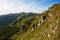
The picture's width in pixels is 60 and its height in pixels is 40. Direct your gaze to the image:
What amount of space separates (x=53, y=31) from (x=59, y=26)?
19.8ft

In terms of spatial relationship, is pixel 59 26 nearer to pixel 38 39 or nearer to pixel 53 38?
pixel 53 38

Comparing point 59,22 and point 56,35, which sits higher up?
point 59,22

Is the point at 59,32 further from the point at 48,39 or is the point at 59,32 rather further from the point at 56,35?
the point at 48,39

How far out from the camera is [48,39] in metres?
112

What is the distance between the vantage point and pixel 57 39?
98438 millimetres

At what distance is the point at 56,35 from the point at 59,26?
33.0ft

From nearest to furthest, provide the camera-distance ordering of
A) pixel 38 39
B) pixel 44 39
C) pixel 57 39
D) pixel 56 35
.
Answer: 1. pixel 57 39
2. pixel 56 35
3. pixel 44 39
4. pixel 38 39

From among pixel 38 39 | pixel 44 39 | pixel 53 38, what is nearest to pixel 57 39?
pixel 53 38

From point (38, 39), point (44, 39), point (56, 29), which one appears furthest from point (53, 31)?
point (38, 39)

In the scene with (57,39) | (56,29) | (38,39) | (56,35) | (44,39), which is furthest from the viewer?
(38,39)

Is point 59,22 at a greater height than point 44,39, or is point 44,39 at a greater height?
point 59,22

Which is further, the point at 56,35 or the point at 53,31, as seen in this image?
the point at 53,31

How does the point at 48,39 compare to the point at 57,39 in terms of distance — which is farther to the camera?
the point at 48,39

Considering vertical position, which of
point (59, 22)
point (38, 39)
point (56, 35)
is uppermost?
point (59, 22)
